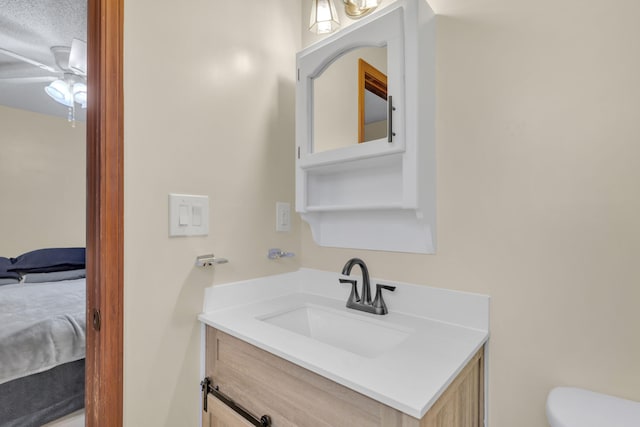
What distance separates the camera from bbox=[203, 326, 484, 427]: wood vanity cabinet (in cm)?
60

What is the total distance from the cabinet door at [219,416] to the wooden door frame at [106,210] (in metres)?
0.25

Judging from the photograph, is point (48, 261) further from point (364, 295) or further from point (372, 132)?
point (372, 132)

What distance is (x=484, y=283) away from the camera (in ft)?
2.93

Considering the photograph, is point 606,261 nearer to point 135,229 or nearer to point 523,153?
point 523,153

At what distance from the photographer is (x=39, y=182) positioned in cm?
320

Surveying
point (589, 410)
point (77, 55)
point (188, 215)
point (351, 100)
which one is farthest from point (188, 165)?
point (77, 55)

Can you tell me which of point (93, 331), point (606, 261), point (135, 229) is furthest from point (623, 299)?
point (93, 331)

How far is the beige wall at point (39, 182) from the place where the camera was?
3049mm

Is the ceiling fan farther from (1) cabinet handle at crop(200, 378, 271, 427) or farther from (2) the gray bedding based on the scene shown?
(1) cabinet handle at crop(200, 378, 271, 427)

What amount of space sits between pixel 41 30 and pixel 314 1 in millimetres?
1950

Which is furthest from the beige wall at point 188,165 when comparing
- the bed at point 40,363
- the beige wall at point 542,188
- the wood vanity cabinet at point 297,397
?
the bed at point 40,363

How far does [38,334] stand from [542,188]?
88.1 inches

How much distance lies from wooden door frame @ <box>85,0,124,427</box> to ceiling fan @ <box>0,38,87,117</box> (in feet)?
5.25

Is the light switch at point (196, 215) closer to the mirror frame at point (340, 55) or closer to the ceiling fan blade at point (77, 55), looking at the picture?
the mirror frame at point (340, 55)
